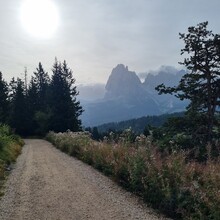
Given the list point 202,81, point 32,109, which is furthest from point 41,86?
point 202,81

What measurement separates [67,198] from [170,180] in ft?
10.2

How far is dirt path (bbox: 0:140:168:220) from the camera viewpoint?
8.84 metres

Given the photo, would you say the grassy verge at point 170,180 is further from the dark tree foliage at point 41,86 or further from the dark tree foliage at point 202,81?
the dark tree foliage at point 41,86

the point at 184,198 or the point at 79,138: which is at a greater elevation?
the point at 79,138

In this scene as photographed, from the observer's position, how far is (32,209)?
370 inches

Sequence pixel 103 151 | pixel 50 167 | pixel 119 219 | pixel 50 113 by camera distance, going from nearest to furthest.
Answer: pixel 119 219, pixel 103 151, pixel 50 167, pixel 50 113

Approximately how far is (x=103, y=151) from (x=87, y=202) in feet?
21.9

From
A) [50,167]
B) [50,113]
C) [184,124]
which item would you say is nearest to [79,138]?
[50,167]

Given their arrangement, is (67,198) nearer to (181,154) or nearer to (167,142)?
(181,154)

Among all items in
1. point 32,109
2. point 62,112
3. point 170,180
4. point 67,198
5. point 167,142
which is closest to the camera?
point 170,180

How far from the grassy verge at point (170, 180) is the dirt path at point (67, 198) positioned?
0.42 meters

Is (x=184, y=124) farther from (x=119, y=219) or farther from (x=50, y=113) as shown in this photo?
(x=50, y=113)

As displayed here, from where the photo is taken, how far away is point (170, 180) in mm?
9781

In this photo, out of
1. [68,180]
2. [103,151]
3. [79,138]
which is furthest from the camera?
[79,138]
